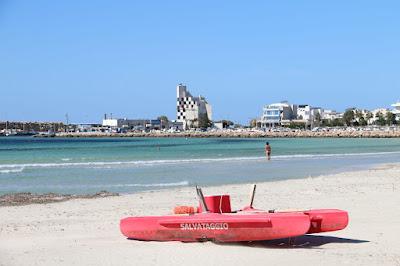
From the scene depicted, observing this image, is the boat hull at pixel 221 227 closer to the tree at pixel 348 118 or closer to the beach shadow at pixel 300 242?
the beach shadow at pixel 300 242

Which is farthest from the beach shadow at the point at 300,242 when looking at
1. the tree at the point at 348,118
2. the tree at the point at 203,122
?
the tree at the point at 203,122

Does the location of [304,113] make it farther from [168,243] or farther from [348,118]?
[168,243]

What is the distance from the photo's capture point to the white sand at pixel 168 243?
8094 mm

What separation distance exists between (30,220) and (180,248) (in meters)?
4.18

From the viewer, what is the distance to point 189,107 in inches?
7490

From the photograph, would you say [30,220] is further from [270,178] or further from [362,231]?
[270,178]

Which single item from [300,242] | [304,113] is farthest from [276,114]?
[300,242]

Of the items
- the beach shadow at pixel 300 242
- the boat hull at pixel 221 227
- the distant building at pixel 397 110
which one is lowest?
the beach shadow at pixel 300 242

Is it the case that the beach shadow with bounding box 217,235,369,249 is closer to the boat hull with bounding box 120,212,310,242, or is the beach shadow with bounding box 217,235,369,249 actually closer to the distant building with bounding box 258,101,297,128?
the boat hull with bounding box 120,212,310,242

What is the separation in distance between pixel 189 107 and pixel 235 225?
182 m

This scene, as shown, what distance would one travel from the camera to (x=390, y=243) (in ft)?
29.4

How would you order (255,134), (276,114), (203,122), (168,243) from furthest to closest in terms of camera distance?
(276,114), (203,122), (255,134), (168,243)

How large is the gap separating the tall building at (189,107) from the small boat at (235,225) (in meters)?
175

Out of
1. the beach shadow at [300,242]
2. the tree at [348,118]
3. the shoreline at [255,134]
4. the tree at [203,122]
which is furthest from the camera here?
the tree at [203,122]
